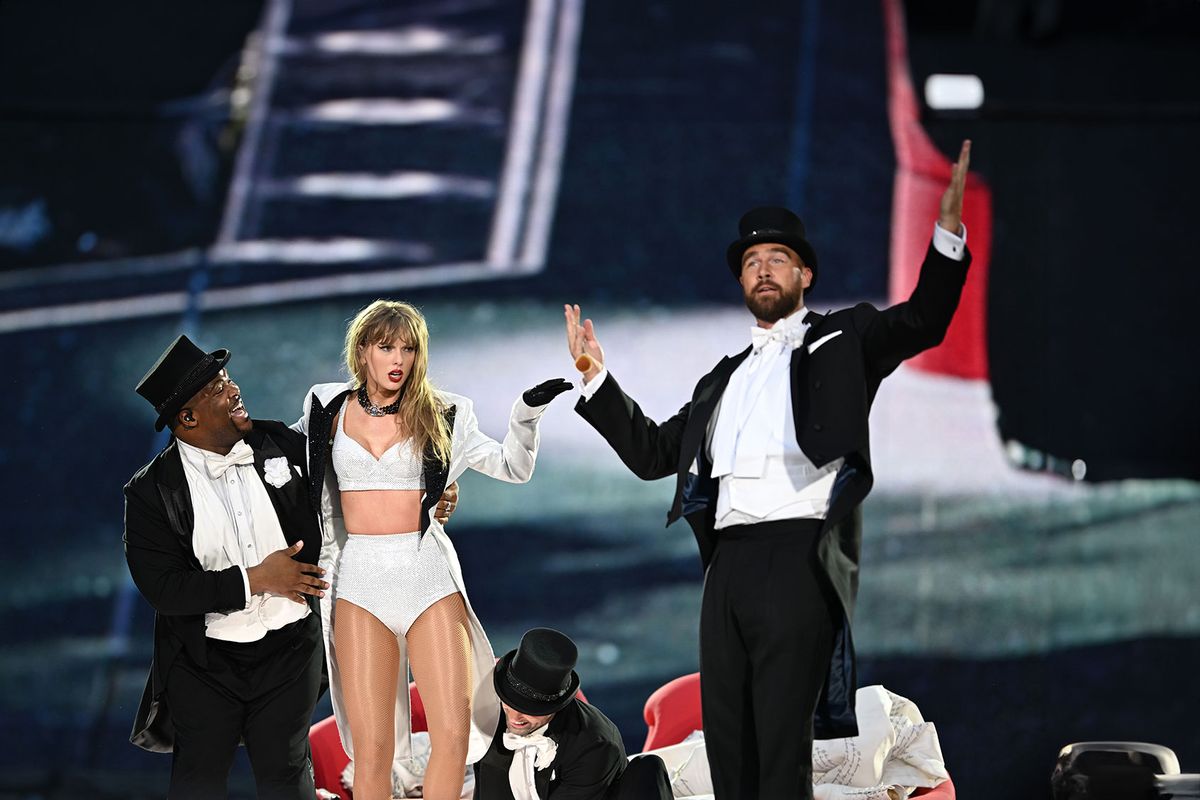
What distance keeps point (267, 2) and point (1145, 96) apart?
3.99m

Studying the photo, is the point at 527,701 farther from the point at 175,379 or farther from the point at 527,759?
the point at 175,379

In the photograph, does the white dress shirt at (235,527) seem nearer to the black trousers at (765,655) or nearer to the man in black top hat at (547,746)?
the man in black top hat at (547,746)

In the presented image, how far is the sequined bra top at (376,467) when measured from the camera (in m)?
3.57

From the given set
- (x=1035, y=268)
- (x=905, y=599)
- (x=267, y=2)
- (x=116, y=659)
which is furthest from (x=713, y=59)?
(x=116, y=659)

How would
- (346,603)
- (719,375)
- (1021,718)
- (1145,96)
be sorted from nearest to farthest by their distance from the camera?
1. (719,375)
2. (346,603)
3. (1021,718)
4. (1145,96)

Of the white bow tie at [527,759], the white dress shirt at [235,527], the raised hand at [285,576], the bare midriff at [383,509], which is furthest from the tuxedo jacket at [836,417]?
the white dress shirt at [235,527]

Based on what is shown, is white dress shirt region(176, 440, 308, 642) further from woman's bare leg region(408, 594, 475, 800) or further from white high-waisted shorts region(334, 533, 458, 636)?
woman's bare leg region(408, 594, 475, 800)

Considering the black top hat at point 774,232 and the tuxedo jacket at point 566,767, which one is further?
the tuxedo jacket at point 566,767

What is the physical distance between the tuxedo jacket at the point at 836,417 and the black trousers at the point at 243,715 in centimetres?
110

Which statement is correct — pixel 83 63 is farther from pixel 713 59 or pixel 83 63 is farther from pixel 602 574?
pixel 602 574

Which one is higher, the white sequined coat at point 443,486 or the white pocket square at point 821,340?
the white pocket square at point 821,340

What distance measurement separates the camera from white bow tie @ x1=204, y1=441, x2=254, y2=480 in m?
3.54

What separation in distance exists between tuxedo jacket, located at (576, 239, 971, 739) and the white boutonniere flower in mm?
894

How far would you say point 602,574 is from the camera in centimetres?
559
